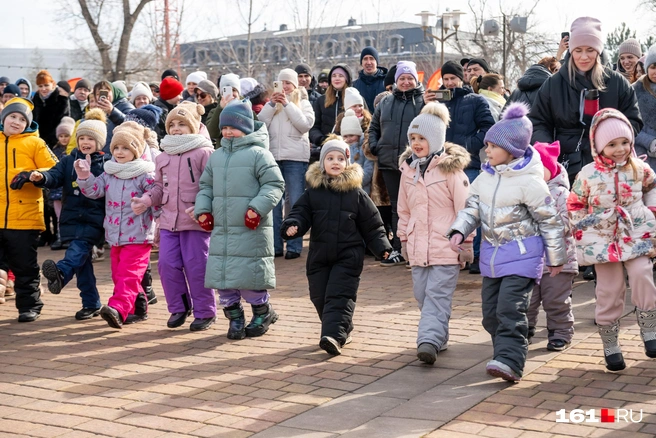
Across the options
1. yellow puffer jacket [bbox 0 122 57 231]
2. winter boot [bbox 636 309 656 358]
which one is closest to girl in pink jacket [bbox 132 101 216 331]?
yellow puffer jacket [bbox 0 122 57 231]

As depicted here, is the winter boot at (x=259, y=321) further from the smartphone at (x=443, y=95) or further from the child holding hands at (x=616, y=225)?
the smartphone at (x=443, y=95)

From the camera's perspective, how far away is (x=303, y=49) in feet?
117

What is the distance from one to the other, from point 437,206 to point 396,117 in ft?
12.5

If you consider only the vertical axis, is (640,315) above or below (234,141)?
below

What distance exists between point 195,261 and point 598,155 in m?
3.48

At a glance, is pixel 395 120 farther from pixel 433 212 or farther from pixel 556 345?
pixel 556 345

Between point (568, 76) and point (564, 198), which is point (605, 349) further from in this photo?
point (568, 76)

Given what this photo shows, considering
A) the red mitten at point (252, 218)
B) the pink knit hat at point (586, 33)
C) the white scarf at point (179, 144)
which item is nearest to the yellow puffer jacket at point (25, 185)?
the white scarf at point (179, 144)

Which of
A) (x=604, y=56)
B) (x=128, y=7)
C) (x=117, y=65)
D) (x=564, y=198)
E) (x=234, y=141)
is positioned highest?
(x=128, y=7)

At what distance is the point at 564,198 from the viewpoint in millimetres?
6605

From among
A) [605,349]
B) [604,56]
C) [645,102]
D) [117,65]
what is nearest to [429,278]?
[605,349]

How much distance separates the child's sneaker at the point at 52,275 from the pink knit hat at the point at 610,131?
4644mm

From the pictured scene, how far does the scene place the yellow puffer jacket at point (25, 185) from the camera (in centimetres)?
851

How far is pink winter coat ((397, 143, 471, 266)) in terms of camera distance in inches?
262
